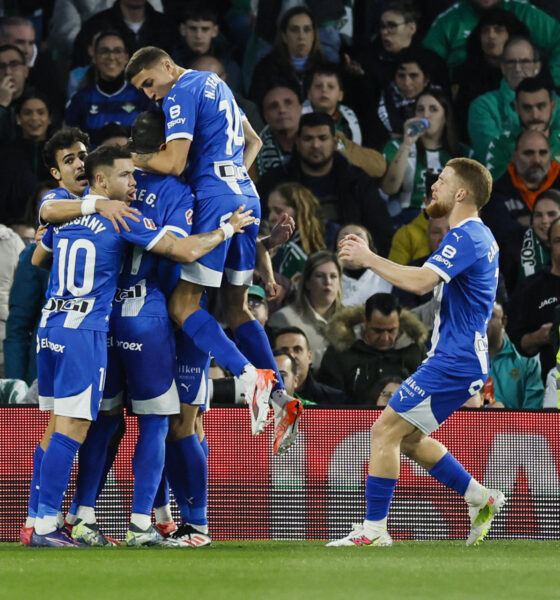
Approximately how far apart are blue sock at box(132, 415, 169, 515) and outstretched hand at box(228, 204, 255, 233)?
116 cm

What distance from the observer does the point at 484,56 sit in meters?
12.5

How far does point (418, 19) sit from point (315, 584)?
8.93 metres

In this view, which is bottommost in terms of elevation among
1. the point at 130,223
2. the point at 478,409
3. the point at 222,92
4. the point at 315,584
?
the point at 315,584

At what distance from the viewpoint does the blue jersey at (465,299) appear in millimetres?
6625

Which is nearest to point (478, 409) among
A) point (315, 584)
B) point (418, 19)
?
point (315, 584)

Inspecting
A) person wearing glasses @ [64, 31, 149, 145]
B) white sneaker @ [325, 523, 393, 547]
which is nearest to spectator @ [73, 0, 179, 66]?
person wearing glasses @ [64, 31, 149, 145]

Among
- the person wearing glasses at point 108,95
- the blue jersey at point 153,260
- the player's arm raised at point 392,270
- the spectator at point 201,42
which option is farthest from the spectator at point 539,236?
the blue jersey at point 153,260

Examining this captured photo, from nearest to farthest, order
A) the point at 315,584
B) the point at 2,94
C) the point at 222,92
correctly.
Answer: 1. the point at 315,584
2. the point at 222,92
3. the point at 2,94

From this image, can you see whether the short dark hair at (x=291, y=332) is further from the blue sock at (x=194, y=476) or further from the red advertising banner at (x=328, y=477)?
the blue sock at (x=194, y=476)

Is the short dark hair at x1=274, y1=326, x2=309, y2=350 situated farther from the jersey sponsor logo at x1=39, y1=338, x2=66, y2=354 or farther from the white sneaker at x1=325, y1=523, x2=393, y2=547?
the jersey sponsor logo at x1=39, y1=338, x2=66, y2=354

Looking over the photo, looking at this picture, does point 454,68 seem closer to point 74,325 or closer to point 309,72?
point 309,72

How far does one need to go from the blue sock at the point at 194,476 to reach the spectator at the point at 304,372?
8.69 feet

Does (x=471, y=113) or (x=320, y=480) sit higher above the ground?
(x=471, y=113)

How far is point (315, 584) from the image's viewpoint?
16.2 feet
